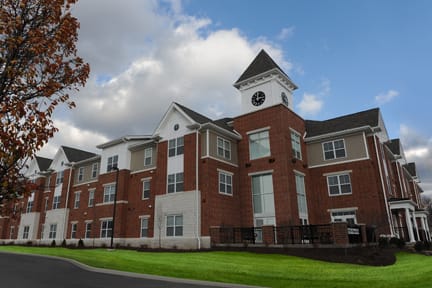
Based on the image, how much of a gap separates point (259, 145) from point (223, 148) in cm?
324

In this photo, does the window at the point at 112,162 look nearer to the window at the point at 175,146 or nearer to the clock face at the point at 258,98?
the window at the point at 175,146

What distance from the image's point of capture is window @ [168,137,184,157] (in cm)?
2723

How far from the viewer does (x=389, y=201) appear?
25.8 m

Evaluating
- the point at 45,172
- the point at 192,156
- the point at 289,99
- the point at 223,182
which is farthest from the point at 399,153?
the point at 45,172

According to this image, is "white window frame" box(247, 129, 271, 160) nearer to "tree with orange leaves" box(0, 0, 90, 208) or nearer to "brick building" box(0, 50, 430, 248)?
"brick building" box(0, 50, 430, 248)

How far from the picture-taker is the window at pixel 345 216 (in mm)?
25234

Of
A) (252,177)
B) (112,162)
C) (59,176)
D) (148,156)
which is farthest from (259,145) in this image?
(59,176)

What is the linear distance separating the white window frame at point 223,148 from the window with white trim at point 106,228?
13381 millimetres

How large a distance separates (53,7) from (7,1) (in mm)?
752

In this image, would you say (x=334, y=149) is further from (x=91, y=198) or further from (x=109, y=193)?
(x=91, y=198)

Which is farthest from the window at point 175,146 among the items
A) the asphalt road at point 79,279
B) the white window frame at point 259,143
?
the asphalt road at point 79,279

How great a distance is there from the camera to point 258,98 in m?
29.1

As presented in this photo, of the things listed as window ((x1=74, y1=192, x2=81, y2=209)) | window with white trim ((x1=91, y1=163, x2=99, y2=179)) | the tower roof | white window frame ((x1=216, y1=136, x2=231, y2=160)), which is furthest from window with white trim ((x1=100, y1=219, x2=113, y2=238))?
the tower roof

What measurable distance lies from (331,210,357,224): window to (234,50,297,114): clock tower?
34.8ft
